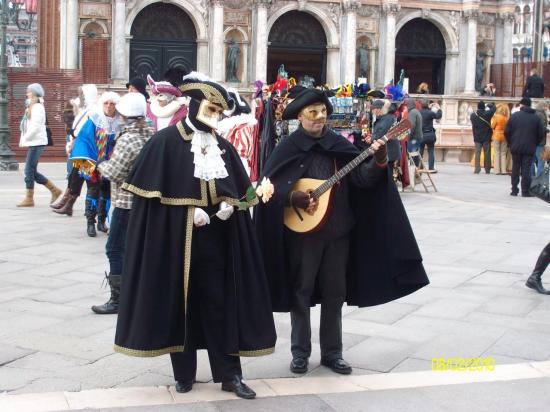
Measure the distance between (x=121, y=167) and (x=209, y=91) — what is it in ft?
4.95

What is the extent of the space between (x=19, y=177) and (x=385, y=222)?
1331 cm

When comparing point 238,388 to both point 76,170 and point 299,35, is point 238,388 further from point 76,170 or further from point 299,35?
point 299,35

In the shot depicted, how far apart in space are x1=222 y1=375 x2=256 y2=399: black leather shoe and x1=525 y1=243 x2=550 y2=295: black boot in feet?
11.9

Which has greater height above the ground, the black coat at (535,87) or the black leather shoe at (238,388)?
the black coat at (535,87)

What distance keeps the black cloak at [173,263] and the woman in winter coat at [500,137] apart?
1519 cm

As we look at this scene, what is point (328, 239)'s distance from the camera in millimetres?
5062

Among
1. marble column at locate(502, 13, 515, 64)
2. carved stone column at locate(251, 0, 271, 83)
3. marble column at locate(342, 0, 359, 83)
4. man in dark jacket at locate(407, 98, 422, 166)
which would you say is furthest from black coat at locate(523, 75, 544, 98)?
man in dark jacket at locate(407, 98, 422, 166)

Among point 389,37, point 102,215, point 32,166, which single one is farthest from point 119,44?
point 102,215

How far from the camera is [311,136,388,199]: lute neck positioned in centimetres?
483

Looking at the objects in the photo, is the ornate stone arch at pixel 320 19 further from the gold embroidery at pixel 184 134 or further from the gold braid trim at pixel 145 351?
the gold braid trim at pixel 145 351

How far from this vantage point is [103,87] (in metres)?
23.9

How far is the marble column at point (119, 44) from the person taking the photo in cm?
2666

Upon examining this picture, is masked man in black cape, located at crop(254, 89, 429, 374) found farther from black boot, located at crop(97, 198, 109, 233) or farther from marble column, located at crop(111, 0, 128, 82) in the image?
marble column, located at crop(111, 0, 128, 82)
